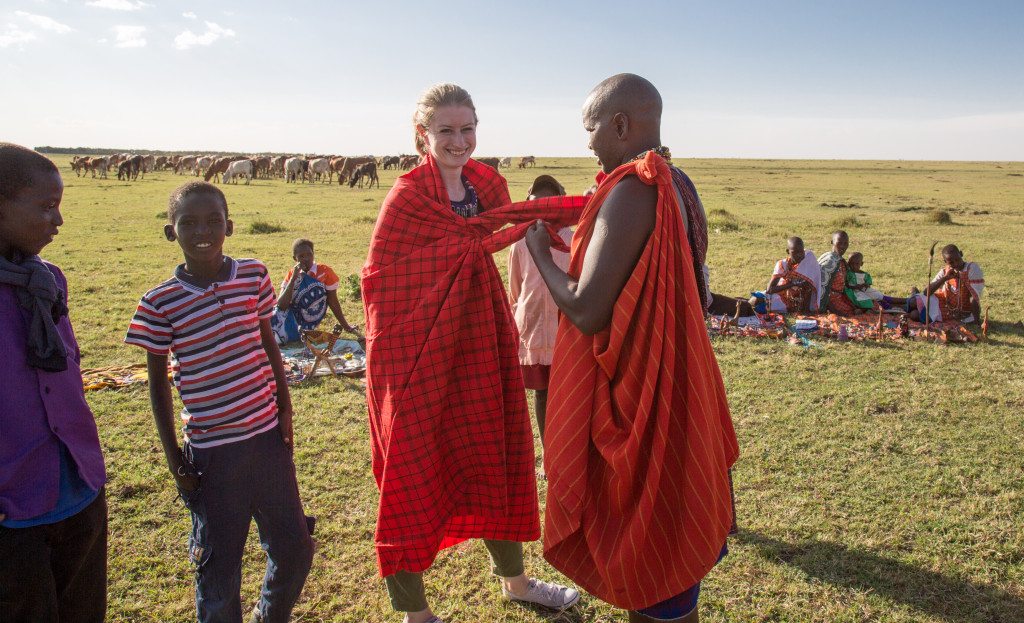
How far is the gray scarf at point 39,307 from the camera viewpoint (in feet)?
6.43

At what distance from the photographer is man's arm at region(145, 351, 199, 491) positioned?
7.49 feet

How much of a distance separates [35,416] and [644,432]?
1.88 meters

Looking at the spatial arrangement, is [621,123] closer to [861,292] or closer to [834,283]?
[834,283]

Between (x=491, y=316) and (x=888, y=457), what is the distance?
3560mm

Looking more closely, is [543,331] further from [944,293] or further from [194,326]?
[944,293]

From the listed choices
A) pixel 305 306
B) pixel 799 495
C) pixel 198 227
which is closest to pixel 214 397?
pixel 198 227

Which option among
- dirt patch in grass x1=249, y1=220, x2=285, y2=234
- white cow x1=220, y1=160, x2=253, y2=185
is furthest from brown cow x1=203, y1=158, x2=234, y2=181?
dirt patch in grass x1=249, y1=220, x2=285, y2=234

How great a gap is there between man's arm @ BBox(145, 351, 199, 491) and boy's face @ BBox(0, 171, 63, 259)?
502 mm

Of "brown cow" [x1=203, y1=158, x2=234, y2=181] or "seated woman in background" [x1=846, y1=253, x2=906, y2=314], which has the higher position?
"brown cow" [x1=203, y1=158, x2=234, y2=181]

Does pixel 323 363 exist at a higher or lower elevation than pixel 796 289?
lower

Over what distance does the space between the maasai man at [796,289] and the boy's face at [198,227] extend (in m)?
7.62

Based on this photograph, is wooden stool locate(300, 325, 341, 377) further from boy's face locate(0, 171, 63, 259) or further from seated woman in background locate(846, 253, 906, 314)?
seated woman in background locate(846, 253, 906, 314)

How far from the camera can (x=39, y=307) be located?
6.49 feet

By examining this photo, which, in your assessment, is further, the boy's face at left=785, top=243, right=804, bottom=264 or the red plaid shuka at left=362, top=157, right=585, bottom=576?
the boy's face at left=785, top=243, right=804, bottom=264
